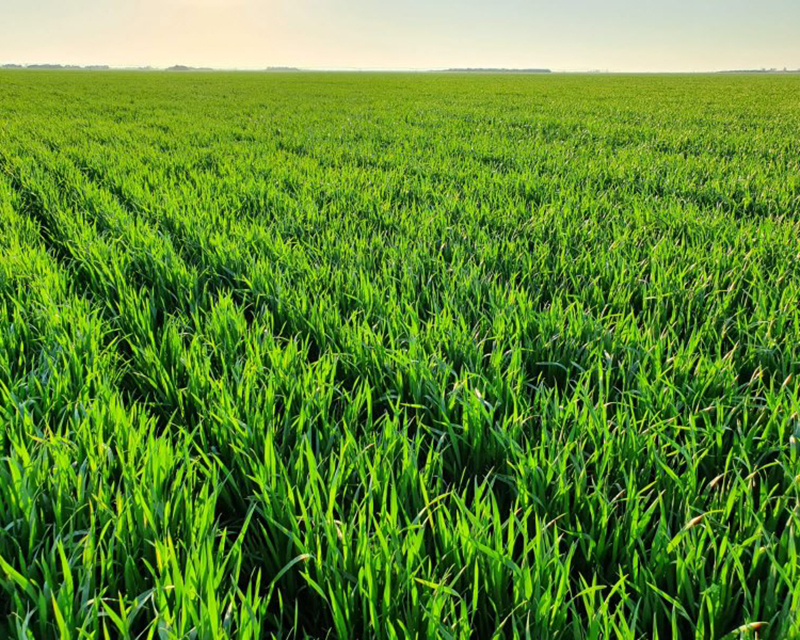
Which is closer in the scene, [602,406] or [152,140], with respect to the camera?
[602,406]

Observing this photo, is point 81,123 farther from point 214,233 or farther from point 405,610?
point 405,610

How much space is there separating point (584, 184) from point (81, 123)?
33.8 ft

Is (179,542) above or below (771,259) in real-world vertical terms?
below

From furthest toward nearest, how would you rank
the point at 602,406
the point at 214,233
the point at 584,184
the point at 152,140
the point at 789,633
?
the point at 152,140 < the point at 584,184 < the point at 214,233 < the point at 602,406 < the point at 789,633

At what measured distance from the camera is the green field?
0.94m

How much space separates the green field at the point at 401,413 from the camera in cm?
94

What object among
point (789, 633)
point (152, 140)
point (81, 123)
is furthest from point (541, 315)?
point (81, 123)

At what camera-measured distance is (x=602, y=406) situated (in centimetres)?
144

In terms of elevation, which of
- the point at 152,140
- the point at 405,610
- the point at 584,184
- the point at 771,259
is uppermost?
the point at 152,140

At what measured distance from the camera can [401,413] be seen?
1.63 m

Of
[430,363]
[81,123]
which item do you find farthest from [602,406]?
[81,123]

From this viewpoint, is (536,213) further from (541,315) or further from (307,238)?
(541,315)

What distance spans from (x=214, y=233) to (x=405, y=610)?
2974mm

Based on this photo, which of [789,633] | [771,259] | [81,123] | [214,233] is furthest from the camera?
[81,123]
